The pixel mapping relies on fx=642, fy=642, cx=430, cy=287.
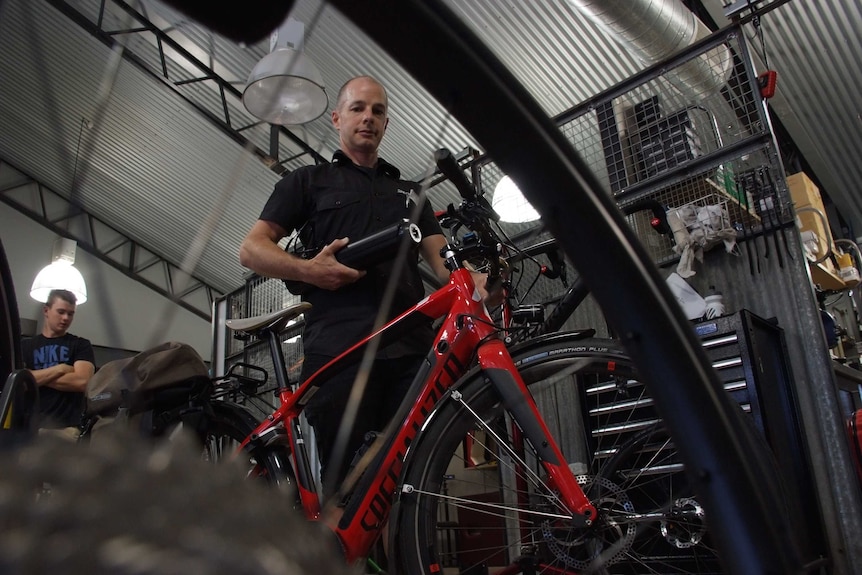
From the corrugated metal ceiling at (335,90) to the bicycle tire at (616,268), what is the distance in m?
2.46

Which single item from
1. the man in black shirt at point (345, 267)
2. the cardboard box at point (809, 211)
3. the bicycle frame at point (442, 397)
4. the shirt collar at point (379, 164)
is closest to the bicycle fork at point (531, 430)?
the bicycle frame at point (442, 397)

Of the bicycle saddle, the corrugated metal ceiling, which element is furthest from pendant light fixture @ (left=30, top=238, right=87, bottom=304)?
the corrugated metal ceiling

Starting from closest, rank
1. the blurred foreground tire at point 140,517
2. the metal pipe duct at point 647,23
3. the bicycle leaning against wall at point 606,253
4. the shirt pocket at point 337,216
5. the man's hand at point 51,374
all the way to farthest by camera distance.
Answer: the blurred foreground tire at point 140,517 < the bicycle leaning against wall at point 606,253 < the shirt pocket at point 337,216 < the man's hand at point 51,374 < the metal pipe duct at point 647,23

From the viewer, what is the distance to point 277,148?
5.82 metres

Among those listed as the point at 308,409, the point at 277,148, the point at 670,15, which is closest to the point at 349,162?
the point at 308,409

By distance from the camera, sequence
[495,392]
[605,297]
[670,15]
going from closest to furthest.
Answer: [605,297]
[495,392]
[670,15]

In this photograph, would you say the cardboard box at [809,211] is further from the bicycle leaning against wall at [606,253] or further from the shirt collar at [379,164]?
the bicycle leaning against wall at [606,253]

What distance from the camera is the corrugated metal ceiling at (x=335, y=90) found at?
4.11 meters

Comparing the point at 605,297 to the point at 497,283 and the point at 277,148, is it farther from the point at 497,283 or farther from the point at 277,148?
the point at 277,148

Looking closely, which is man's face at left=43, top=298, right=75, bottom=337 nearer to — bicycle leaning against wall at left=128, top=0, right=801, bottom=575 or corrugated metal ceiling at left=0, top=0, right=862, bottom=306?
corrugated metal ceiling at left=0, top=0, right=862, bottom=306

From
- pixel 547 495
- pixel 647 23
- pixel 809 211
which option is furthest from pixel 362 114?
pixel 647 23

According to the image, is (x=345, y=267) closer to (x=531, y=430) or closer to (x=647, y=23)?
(x=531, y=430)

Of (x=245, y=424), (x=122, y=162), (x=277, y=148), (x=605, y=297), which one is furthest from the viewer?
(x=122, y=162)

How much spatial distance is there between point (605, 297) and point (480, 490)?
1439mm
